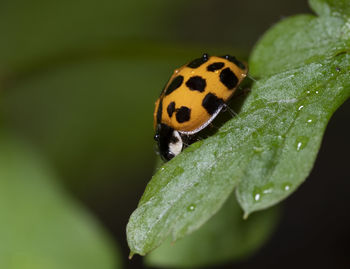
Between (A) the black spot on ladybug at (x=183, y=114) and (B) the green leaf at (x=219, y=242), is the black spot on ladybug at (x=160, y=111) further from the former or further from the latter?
(B) the green leaf at (x=219, y=242)

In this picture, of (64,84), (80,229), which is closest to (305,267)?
(80,229)

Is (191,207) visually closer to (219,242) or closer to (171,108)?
(171,108)

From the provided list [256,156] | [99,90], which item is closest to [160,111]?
[256,156]

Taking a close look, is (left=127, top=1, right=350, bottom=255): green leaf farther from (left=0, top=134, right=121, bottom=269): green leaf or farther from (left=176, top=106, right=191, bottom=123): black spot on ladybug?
(left=0, top=134, right=121, bottom=269): green leaf

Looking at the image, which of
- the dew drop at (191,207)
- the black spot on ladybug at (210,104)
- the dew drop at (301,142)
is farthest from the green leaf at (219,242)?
the dew drop at (301,142)

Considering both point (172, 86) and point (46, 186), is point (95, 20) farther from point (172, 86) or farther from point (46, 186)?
point (172, 86)

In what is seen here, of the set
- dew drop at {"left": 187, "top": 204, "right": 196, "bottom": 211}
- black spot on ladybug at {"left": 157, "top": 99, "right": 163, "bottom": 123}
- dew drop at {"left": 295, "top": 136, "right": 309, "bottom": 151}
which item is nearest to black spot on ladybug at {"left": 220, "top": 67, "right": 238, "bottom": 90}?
black spot on ladybug at {"left": 157, "top": 99, "right": 163, "bottom": 123}
